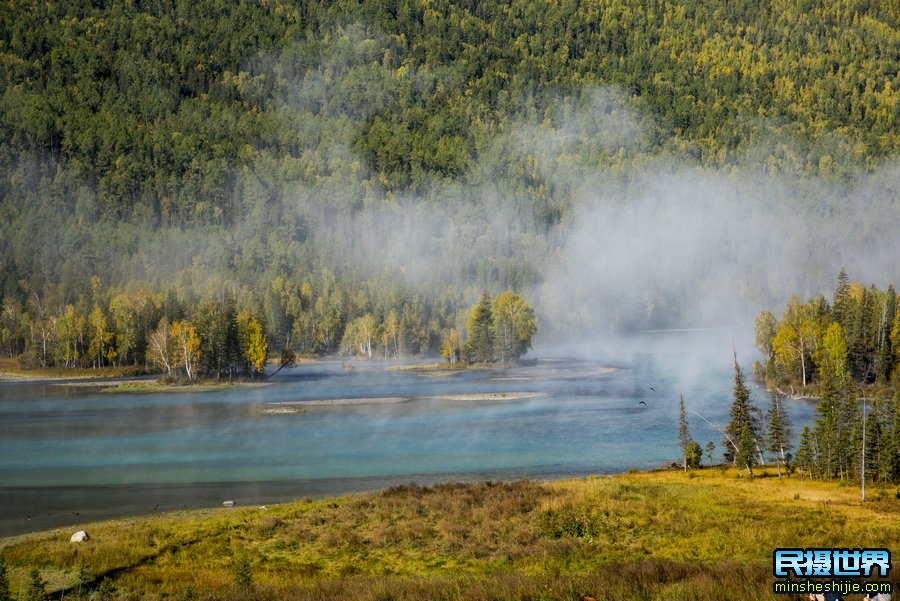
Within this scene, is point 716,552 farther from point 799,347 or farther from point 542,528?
point 799,347

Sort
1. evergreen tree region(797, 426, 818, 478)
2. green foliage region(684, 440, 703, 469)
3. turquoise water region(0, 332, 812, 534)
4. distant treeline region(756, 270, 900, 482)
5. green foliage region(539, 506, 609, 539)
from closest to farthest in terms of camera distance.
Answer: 1. green foliage region(539, 506, 609, 539)
2. evergreen tree region(797, 426, 818, 478)
3. turquoise water region(0, 332, 812, 534)
4. green foliage region(684, 440, 703, 469)
5. distant treeline region(756, 270, 900, 482)

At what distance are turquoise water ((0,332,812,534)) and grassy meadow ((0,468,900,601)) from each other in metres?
11.8

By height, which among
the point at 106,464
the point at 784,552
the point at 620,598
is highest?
the point at 784,552

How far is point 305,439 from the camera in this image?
87.4m

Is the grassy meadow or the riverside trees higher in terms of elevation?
the riverside trees

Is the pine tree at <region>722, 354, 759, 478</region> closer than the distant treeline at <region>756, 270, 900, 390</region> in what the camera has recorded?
Yes

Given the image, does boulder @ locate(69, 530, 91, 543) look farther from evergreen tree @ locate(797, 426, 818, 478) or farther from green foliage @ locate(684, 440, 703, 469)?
evergreen tree @ locate(797, 426, 818, 478)

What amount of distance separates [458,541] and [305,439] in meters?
52.9

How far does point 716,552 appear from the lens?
3400cm

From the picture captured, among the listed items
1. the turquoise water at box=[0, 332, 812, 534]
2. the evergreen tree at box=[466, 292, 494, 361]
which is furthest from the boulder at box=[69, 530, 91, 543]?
the evergreen tree at box=[466, 292, 494, 361]

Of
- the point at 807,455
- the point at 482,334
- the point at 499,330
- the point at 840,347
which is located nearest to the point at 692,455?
the point at 807,455

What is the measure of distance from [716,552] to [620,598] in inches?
715

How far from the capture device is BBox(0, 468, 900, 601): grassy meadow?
2431 centimetres

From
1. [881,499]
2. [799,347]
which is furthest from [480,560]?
[799,347]
